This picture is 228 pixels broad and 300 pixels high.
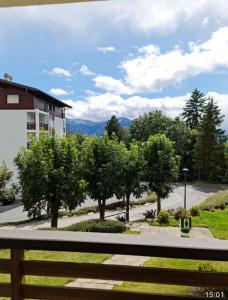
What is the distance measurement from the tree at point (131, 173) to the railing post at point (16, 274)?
851 cm

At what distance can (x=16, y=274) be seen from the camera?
2.86 feet

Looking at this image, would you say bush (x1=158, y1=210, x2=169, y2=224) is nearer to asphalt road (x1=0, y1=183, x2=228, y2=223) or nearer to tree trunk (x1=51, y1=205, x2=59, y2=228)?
asphalt road (x1=0, y1=183, x2=228, y2=223)

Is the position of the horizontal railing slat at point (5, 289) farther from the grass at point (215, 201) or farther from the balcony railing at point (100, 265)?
the grass at point (215, 201)

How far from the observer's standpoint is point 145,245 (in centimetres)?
79

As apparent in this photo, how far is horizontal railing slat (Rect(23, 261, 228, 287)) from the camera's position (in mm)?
798

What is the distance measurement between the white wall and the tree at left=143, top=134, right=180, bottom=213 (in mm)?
3765

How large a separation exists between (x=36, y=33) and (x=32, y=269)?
462cm

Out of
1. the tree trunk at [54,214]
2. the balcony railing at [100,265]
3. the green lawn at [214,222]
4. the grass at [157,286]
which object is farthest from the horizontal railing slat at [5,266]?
the tree trunk at [54,214]

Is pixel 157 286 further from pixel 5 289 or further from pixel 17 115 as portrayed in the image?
pixel 17 115

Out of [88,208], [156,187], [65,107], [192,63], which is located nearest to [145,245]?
[192,63]

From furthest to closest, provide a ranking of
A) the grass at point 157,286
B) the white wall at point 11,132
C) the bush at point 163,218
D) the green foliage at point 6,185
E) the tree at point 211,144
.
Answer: the tree at point 211,144 → the white wall at point 11,132 → the green foliage at point 6,185 → the bush at point 163,218 → the grass at point 157,286

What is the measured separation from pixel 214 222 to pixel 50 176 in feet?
14.0

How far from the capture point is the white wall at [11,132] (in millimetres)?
11006

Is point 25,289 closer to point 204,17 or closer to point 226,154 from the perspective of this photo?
point 204,17
